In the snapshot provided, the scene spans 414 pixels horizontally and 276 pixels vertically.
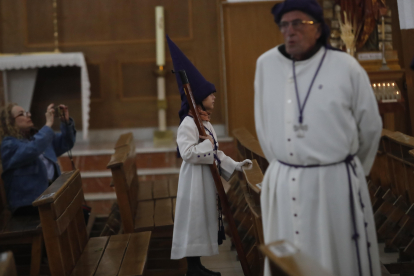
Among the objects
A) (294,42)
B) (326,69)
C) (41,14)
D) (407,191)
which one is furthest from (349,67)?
(41,14)

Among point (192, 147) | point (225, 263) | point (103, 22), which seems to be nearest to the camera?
point (192, 147)

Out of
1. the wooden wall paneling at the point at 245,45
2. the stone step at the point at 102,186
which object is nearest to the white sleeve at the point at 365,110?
the stone step at the point at 102,186

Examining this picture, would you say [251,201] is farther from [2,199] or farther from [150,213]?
[2,199]

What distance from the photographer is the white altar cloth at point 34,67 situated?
21.9 feet

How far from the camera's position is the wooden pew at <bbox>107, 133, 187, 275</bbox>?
356cm

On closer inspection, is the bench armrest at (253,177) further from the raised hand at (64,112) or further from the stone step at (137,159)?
the stone step at (137,159)

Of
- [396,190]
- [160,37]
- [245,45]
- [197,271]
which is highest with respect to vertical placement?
[160,37]

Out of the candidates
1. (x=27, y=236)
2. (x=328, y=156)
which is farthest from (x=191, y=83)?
(x=27, y=236)

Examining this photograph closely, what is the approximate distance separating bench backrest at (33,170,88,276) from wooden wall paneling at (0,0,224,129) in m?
4.56

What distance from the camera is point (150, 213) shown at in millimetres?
4004

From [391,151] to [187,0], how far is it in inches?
182

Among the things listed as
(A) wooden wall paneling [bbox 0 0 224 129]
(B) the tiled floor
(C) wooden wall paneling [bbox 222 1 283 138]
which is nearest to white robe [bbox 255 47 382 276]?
(B) the tiled floor

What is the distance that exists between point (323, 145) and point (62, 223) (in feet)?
4.83

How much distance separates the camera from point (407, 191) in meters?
3.72
